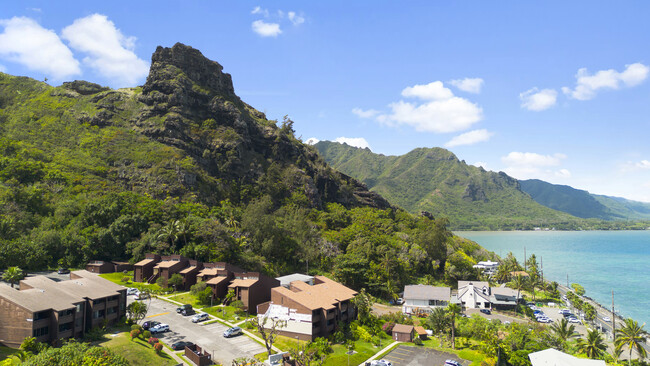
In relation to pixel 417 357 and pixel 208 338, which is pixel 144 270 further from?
pixel 417 357

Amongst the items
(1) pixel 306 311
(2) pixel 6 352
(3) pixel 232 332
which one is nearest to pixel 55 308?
(2) pixel 6 352

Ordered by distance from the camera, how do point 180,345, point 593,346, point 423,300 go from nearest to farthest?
point 180,345 → point 593,346 → point 423,300

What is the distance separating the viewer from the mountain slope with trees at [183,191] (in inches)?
3351

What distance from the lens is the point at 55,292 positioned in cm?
4762

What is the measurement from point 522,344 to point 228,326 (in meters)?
43.1

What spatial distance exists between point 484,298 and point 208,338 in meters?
61.5

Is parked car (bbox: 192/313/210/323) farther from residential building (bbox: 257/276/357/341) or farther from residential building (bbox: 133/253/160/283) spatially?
residential building (bbox: 133/253/160/283)

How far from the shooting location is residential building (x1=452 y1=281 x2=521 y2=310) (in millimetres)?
84938

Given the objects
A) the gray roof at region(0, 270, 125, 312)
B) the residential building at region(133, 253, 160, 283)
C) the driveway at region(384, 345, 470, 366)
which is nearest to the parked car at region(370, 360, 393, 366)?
the driveway at region(384, 345, 470, 366)

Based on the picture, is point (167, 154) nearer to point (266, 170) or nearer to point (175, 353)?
point (266, 170)

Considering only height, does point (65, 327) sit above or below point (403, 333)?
above

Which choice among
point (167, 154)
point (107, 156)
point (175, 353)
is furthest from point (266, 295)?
point (107, 156)

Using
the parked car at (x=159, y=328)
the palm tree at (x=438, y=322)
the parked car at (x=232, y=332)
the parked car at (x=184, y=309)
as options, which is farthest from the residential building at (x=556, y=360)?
the parked car at (x=184, y=309)

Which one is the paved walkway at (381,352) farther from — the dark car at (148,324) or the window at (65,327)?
the window at (65,327)
